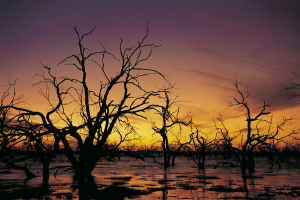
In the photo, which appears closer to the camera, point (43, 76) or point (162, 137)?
point (43, 76)

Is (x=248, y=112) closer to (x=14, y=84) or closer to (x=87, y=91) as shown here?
(x=87, y=91)

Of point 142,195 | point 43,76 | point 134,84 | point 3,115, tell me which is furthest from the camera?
point 3,115

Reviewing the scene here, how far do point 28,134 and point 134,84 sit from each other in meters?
5.29

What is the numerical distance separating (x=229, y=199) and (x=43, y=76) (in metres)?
10.6

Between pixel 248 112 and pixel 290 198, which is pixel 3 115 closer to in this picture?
pixel 290 198

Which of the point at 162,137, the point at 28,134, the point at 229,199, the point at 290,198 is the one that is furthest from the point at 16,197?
the point at 162,137

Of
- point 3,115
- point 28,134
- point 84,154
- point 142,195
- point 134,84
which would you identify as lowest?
point 142,195

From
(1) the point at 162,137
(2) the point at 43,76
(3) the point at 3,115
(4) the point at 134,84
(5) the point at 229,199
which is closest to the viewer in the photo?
(5) the point at 229,199

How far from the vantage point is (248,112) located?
25453 millimetres

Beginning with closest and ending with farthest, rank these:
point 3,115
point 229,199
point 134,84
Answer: point 229,199, point 134,84, point 3,115

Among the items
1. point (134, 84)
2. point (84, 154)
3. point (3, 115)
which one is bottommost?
point (84, 154)

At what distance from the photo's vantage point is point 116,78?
14148mm

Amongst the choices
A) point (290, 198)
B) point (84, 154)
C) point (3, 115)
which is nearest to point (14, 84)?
point (3, 115)

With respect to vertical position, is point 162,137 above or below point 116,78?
below
